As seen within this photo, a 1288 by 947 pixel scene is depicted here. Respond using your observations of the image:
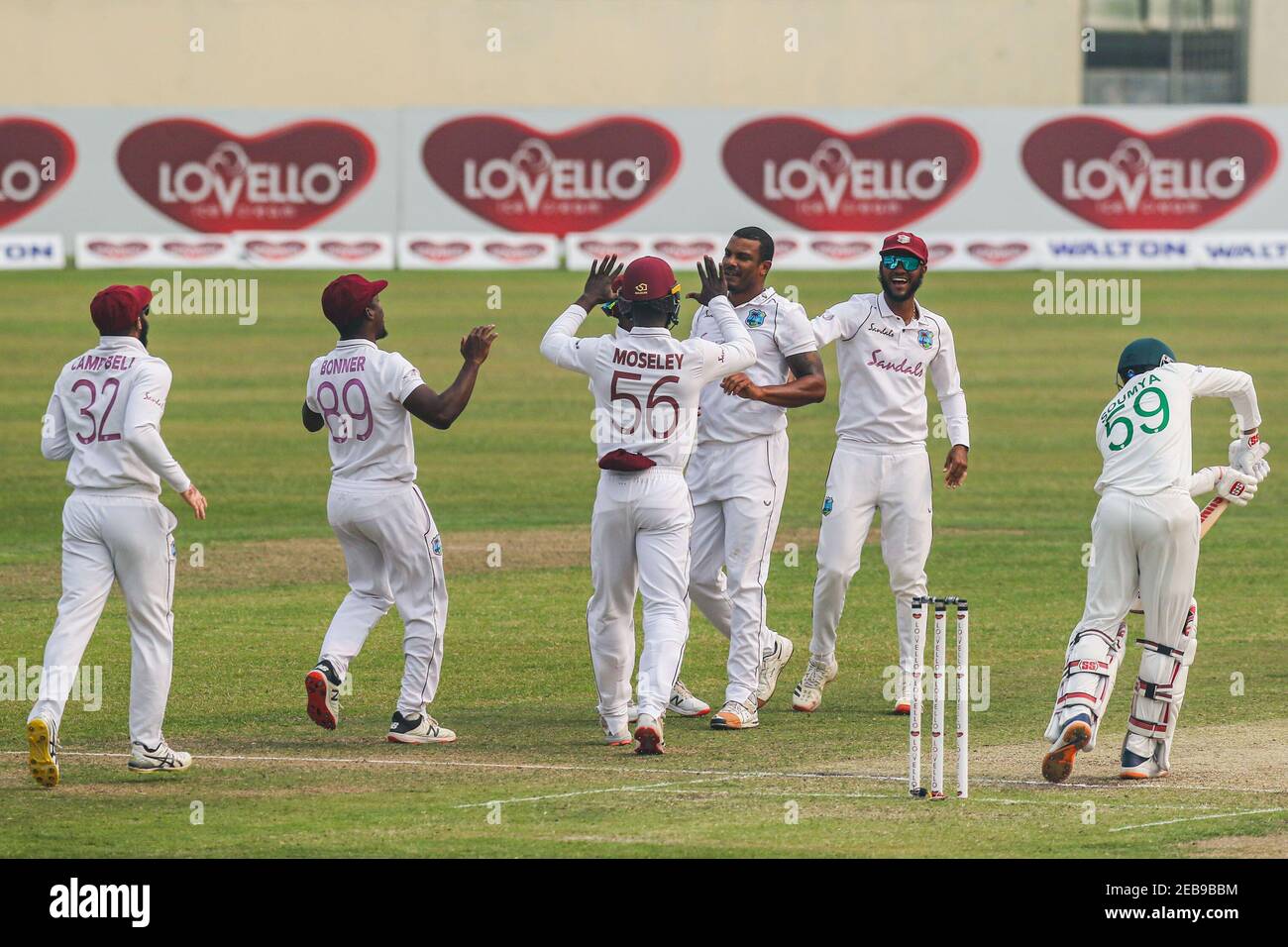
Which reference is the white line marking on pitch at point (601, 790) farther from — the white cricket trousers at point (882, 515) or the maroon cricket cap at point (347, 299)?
the maroon cricket cap at point (347, 299)

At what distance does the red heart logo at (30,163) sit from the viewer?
129 feet

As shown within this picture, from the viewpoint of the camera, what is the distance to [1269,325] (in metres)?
32.9

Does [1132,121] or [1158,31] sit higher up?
[1158,31]

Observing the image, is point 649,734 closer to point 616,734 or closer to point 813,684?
point 616,734

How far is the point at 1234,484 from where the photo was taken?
34.6ft

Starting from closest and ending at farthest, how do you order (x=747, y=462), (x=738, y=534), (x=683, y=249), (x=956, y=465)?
(x=738, y=534), (x=747, y=462), (x=956, y=465), (x=683, y=249)

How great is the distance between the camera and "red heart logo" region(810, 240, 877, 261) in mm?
38656

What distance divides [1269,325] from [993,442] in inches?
391

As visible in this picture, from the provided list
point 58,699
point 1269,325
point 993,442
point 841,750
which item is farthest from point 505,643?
point 1269,325

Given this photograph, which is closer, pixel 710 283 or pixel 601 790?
pixel 601 790

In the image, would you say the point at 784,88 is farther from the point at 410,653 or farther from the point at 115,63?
the point at 410,653

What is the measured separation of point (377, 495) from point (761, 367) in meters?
2.38

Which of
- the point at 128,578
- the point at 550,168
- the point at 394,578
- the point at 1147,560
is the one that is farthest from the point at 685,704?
the point at 550,168

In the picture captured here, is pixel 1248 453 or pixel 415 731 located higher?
pixel 1248 453
